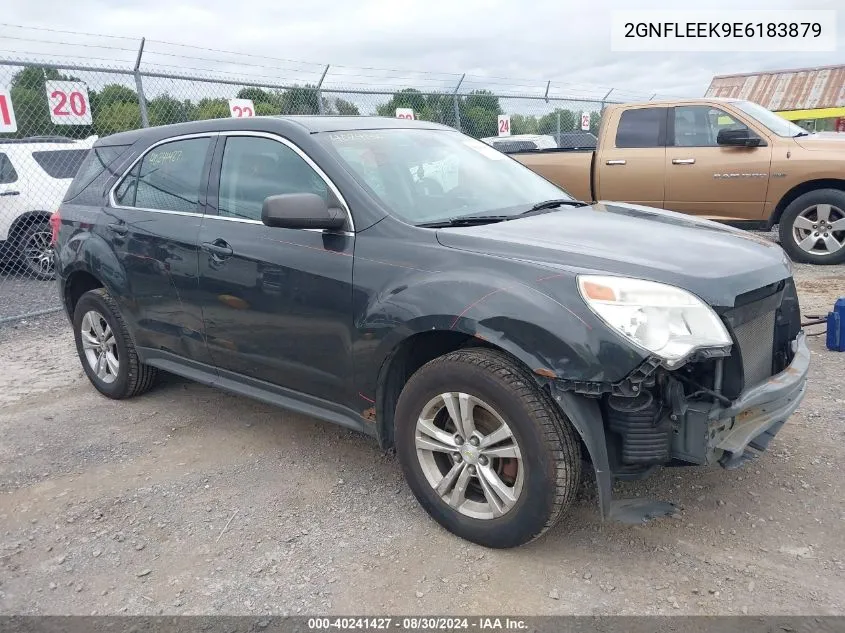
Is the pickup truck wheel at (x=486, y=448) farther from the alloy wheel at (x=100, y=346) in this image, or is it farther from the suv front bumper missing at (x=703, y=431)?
the alloy wheel at (x=100, y=346)

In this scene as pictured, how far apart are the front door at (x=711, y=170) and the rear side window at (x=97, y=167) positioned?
6.03 m

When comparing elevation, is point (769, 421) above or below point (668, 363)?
below

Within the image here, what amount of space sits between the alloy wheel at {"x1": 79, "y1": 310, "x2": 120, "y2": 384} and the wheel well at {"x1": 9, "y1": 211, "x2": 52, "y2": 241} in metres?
5.11

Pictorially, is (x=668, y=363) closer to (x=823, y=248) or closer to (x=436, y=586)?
(x=436, y=586)

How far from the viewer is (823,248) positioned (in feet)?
25.5

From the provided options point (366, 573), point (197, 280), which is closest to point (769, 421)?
point (366, 573)

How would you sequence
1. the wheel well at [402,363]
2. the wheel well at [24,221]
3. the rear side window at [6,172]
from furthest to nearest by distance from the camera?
the wheel well at [24,221] → the rear side window at [6,172] → the wheel well at [402,363]

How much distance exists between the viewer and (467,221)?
3.28 m

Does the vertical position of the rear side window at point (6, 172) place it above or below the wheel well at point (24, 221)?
above

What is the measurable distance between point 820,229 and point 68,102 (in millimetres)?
8355

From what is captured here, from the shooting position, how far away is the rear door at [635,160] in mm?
8273

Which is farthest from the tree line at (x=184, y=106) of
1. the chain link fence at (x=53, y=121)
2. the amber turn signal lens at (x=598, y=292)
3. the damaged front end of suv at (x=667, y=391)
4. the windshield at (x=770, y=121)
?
the damaged front end of suv at (x=667, y=391)

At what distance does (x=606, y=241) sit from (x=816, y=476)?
5.23ft

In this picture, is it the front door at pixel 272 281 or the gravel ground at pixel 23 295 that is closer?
the front door at pixel 272 281
